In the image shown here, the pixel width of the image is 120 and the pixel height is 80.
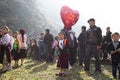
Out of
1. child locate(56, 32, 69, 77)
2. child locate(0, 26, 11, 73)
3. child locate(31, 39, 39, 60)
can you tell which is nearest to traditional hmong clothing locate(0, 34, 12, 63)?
child locate(0, 26, 11, 73)

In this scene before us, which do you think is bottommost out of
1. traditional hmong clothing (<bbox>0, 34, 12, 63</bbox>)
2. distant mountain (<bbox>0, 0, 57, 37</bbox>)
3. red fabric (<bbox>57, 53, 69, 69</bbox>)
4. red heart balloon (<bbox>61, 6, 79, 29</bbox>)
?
red fabric (<bbox>57, 53, 69, 69</bbox>)

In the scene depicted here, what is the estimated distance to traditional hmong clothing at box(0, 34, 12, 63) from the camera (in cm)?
1553

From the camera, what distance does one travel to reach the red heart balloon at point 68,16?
14.4 metres

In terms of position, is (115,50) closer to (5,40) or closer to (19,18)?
(5,40)

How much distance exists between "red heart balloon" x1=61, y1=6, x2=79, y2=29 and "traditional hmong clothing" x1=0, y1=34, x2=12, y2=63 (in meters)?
3.08

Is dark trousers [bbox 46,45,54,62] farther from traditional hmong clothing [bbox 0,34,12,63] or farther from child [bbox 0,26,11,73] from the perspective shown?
traditional hmong clothing [bbox 0,34,12,63]

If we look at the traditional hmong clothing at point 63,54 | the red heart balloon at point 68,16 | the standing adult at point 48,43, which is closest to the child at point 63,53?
the traditional hmong clothing at point 63,54

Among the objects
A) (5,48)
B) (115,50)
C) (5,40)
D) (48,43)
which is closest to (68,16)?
(115,50)

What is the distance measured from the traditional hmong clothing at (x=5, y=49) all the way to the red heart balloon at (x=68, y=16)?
3.08m

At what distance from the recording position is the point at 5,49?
51.9 feet

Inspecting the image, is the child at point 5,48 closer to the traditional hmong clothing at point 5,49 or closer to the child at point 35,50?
the traditional hmong clothing at point 5,49

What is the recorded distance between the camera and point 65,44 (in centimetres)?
1398

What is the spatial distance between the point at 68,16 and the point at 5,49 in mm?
3776

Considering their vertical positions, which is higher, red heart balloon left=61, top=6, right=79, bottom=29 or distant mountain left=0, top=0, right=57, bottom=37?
distant mountain left=0, top=0, right=57, bottom=37
